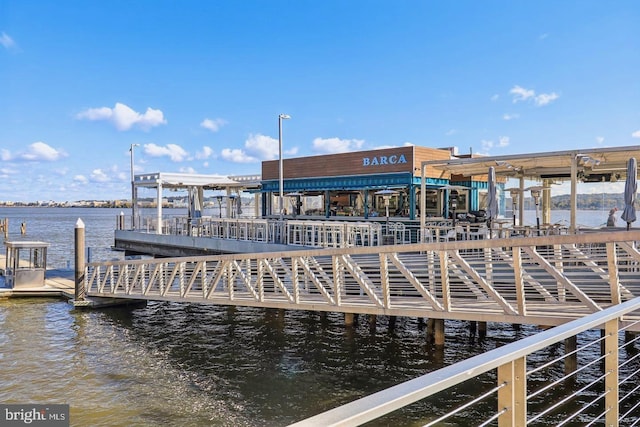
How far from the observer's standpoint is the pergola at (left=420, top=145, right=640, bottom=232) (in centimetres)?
1244

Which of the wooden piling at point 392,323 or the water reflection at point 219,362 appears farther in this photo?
the wooden piling at point 392,323

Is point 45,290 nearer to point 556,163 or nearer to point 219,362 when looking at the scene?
point 219,362

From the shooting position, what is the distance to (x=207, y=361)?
1017 centimetres

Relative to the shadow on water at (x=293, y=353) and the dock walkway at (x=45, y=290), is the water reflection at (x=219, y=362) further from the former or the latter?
the dock walkway at (x=45, y=290)

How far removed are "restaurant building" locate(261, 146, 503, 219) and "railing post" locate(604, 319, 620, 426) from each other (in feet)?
49.3

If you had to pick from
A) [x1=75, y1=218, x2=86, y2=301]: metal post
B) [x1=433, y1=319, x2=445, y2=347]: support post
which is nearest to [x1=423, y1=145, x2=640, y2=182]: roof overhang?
[x1=433, y1=319, x2=445, y2=347]: support post

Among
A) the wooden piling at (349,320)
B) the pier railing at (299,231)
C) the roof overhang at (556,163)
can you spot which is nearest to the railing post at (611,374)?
the wooden piling at (349,320)

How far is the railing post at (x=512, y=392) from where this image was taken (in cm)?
191

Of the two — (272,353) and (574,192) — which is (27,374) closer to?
(272,353)

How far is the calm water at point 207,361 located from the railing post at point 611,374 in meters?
4.98

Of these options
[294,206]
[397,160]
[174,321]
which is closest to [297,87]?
[294,206]

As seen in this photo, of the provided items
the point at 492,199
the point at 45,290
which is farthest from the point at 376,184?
the point at 45,290

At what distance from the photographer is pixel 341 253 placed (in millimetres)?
9164

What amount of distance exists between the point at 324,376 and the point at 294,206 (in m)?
14.2
